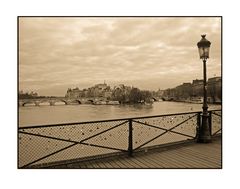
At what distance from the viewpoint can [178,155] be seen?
4215mm

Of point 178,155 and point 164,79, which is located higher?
point 164,79

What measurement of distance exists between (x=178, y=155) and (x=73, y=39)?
2.30m

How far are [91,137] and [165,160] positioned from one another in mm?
1079

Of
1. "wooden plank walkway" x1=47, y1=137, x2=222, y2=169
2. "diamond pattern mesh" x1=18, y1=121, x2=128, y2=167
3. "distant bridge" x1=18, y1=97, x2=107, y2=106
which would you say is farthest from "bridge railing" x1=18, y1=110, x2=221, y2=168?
"distant bridge" x1=18, y1=97, x2=107, y2=106

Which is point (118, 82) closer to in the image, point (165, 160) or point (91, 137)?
point (91, 137)

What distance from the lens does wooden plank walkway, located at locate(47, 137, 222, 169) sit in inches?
152

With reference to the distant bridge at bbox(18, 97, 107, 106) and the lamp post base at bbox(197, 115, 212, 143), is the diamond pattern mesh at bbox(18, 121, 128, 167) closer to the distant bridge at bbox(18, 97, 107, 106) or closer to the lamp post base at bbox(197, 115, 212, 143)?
the distant bridge at bbox(18, 97, 107, 106)

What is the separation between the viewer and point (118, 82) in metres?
4.59

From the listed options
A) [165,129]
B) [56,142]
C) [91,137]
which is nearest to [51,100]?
[56,142]

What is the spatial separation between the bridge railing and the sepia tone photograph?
0.01 m
